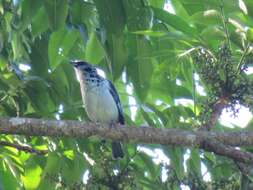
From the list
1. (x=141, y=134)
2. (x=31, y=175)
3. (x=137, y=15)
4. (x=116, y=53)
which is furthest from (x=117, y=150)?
(x=137, y=15)

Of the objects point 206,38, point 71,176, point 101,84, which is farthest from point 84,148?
point 101,84

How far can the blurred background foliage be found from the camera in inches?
155

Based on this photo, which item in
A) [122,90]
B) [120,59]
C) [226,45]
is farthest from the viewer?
[122,90]

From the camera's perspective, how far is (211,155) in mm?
4664

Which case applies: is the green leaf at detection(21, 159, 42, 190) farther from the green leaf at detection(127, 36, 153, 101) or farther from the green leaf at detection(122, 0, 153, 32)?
the green leaf at detection(122, 0, 153, 32)

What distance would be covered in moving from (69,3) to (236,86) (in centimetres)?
129

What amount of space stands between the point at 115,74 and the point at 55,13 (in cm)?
59

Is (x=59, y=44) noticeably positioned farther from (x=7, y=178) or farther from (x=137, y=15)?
(x=7, y=178)

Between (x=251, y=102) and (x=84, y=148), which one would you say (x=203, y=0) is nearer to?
(x=251, y=102)

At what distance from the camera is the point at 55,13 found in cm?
400

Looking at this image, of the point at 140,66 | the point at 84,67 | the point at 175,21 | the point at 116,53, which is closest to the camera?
A: the point at 175,21

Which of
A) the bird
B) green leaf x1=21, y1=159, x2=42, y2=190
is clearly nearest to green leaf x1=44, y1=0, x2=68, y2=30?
green leaf x1=21, y1=159, x2=42, y2=190

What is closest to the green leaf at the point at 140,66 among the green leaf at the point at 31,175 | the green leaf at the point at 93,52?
the green leaf at the point at 93,52

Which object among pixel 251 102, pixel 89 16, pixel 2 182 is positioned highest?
pixel 89 16
